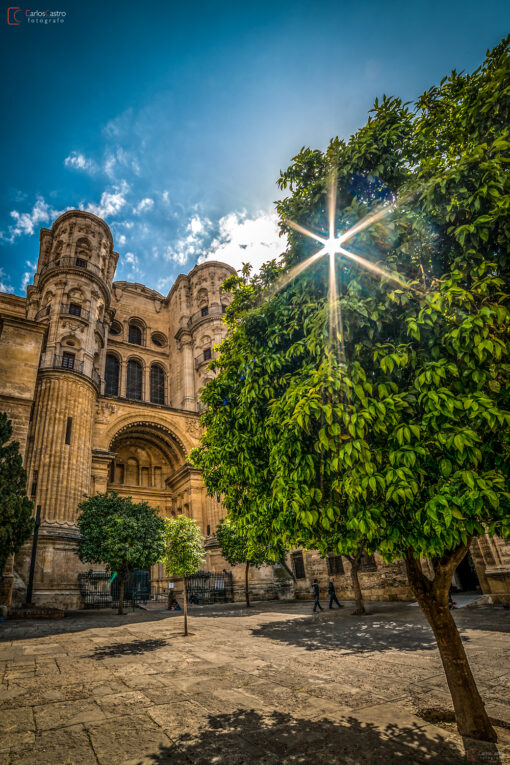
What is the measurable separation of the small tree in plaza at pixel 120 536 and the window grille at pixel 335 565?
931 centimetres

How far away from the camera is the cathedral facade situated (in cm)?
1767

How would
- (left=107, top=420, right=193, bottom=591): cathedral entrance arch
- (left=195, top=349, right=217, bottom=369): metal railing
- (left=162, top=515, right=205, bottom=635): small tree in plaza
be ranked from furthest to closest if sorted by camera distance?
1. (left=195, top=349, right=217, bottom=369): metal railing
2. (left=107, top=420, right=193, bottom=591): cathedral entrance arch
3. (left=162, top=515, right=205, bottom=635): small tree in plaza

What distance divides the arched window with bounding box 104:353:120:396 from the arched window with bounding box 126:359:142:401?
1.01 meters

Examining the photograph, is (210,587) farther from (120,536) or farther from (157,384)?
(157,384)

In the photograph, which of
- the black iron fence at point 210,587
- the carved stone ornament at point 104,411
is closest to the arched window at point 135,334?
the carved stone ornament at point 104,411

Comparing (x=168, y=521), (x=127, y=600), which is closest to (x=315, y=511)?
(x=168, y=521)

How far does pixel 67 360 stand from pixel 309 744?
2531 cm

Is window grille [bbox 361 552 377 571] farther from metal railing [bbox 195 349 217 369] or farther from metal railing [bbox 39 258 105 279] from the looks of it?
metal railing [bbox 39 258 105 279]

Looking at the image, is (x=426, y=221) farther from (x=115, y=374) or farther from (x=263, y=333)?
(x=115, y=374)

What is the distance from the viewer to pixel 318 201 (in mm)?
4703

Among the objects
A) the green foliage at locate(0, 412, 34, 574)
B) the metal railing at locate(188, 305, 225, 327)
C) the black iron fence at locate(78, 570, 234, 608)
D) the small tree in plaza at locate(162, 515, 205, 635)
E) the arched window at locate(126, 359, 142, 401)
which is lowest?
the black iron fence at locate(78, 570, 234, 608)

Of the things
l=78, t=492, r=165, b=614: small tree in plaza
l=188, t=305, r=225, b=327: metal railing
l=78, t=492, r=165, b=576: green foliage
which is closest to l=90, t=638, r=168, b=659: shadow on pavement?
l=78, t=492, r=165, b=576: green foliage

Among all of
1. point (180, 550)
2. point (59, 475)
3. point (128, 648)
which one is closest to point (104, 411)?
point (59, 475)

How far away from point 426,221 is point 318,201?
147cm
